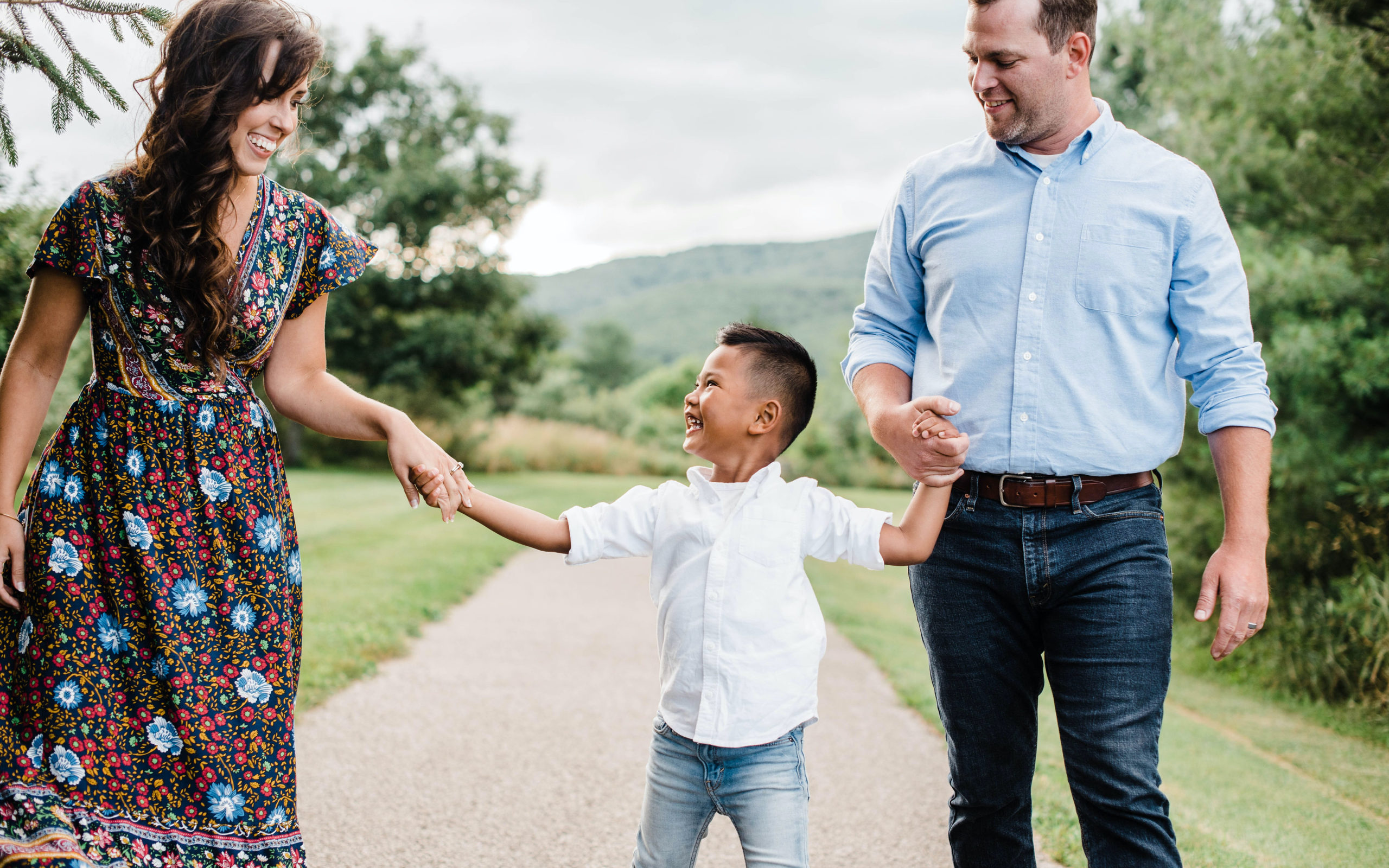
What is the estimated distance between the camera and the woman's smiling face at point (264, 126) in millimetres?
2129

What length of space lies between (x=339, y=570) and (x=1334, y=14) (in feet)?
27.4

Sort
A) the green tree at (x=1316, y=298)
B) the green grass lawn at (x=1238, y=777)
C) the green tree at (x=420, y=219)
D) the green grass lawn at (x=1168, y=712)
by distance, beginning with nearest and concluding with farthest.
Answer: the green grass lawn at (x=1238, y=777) → the green grass lawn at (x=1168, y=712) → the green tree at (x=1316, y=298) → the green tree at (x=420, y=219)

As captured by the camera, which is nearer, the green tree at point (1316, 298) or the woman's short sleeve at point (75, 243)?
the woman's short sleeve at point (75, 243)

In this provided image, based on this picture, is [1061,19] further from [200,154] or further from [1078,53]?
[200,154]

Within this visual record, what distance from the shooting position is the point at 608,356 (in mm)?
73812

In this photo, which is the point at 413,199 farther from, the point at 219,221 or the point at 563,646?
the point at 219,221

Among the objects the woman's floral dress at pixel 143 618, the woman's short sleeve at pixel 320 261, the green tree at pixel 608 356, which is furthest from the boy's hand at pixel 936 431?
the green tree at pixel 608 356

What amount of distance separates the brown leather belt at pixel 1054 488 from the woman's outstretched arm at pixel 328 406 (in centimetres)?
112

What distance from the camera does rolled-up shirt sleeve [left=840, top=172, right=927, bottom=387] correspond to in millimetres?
2674

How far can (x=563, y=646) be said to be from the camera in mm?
7684

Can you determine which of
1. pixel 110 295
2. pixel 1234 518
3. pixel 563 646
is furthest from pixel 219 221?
pixel 563 646

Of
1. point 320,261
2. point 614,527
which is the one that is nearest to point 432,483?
point 614,527

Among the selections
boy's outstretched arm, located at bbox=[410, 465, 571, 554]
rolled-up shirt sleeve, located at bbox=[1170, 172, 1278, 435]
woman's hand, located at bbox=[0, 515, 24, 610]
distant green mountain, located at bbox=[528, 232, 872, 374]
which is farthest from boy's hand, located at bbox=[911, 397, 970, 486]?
distant green mountain, located at bbox=[528, 232, 872, 374]

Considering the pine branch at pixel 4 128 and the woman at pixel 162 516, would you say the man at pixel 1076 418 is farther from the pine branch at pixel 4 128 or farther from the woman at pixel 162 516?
the pine branch at pixel 4 128
